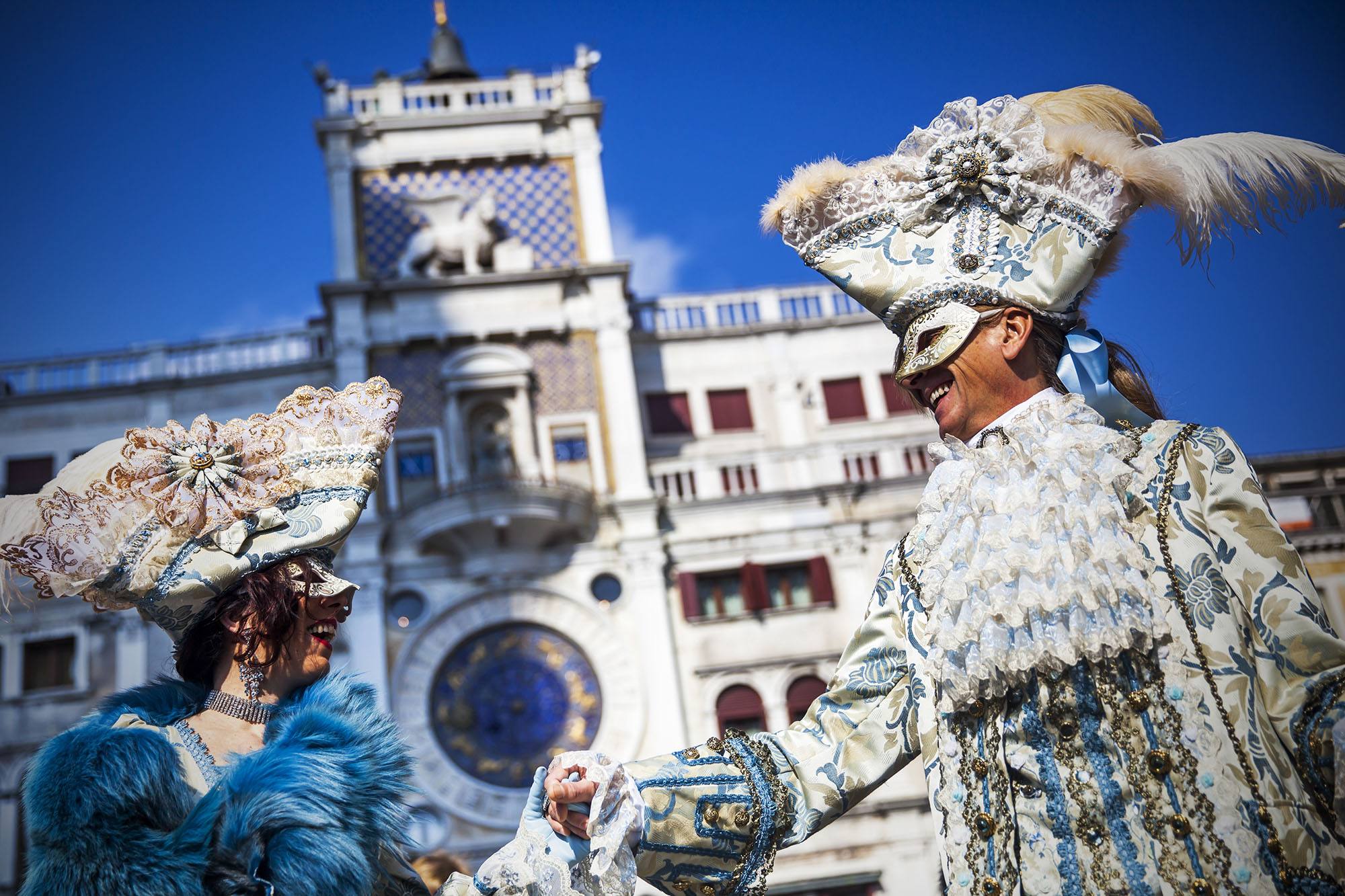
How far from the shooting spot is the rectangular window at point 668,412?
19.4 m

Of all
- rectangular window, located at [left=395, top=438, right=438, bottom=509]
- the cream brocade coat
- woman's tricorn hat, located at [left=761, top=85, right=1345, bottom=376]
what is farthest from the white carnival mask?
rectangular window, located at [left=395, top=438, right=438, bottom=509]

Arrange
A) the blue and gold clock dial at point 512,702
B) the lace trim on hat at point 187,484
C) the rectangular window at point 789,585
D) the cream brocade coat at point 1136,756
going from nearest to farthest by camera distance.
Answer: the cream brocade coat at point 1136,756, the lace trim on hat at point 187,484, the blue and gold clock dial at point 512,702, the rectangular window at point 789,585

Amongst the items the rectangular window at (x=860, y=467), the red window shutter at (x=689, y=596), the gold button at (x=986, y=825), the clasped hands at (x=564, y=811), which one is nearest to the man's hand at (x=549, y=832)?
the clasped hands at (x=564, y=811)

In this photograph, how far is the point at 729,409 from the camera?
19.7 meters

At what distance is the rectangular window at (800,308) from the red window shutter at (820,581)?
474 cm

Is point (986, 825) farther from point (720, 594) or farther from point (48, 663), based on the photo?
point (48, 663)

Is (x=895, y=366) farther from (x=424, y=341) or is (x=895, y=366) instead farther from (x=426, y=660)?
(x=424, y=341)

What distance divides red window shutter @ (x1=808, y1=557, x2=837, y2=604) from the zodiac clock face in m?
2.92

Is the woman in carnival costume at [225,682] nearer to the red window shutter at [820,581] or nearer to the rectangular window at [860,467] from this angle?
the red window shutter at [820,581]

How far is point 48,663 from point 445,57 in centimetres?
1283

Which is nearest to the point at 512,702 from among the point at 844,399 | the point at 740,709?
the point at 740,709

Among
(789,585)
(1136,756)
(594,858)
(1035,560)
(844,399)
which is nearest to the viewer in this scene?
(1136,756)

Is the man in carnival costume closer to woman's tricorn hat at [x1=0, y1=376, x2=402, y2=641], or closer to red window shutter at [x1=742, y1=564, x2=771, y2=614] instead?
woman's tricorn hat at [x1=0, y1=376, x2=402, y2=641]

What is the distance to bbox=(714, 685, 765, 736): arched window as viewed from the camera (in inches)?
675
